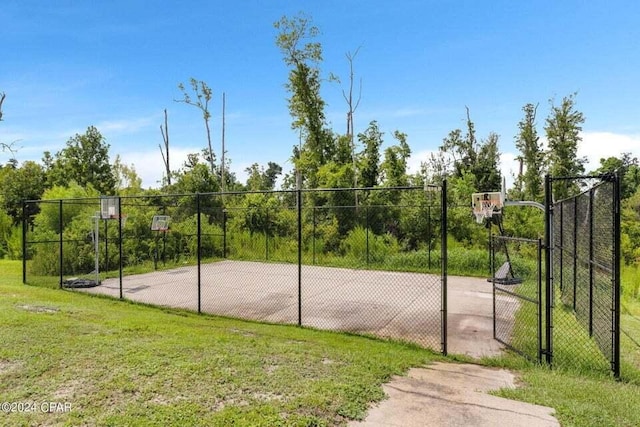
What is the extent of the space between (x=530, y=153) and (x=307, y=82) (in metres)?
10.8

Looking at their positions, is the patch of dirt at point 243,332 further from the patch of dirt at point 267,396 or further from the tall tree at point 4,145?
the tall tree at point 4,145

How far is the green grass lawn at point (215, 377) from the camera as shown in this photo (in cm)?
275

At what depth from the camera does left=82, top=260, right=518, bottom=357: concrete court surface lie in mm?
5816

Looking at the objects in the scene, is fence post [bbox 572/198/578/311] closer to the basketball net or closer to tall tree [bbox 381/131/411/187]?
the basketball net

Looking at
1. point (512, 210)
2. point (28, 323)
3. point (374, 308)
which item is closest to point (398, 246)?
point (512, 210)

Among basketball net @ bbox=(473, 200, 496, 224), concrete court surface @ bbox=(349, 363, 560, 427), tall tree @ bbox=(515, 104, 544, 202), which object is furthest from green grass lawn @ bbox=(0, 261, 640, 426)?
tall tree @ bbox=(515, 104, 544, 202)

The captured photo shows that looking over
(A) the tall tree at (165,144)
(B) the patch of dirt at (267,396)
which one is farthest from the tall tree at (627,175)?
(A) the tall tree at (165,144)

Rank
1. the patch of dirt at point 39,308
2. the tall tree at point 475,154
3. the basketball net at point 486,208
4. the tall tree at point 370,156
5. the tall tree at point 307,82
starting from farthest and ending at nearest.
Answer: the tall tree at point 475,154 < the tall tree at point 307,82 < the tall tree at point 370,156 < the basketball net at point 486,208 < the patch of dirt at point 39,308

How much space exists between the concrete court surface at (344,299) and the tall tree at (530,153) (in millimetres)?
10130

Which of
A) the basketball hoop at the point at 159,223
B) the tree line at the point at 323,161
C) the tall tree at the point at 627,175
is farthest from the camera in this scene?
the tall tree at the point at 627,175

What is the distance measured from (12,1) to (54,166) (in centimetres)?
1352

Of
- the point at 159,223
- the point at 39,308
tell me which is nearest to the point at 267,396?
the point at 39,308

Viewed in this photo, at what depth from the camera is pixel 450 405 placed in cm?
305

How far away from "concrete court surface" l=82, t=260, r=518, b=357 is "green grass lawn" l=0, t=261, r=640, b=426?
3.05ft
